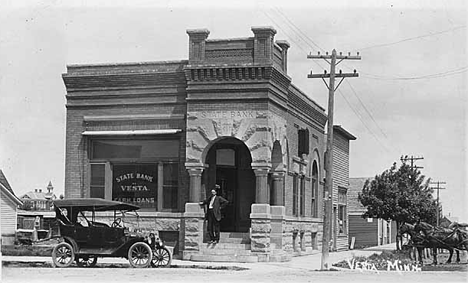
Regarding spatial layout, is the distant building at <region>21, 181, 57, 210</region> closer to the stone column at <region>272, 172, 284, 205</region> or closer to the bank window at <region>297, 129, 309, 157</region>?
the stone column at <region>272, 172, 284, 205</region>

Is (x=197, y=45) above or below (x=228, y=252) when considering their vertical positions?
above

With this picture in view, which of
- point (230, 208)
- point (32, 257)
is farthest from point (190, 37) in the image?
point (32, 257)

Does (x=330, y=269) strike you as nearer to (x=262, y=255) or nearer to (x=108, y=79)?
(x=262, y=255)

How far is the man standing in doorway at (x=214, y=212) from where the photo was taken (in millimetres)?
26953

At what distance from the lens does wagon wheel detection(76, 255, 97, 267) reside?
2283cm

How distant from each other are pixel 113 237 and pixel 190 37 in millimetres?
7998

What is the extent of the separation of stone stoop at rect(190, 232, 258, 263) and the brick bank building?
0.14 feet

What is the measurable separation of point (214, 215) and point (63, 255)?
5.90 m

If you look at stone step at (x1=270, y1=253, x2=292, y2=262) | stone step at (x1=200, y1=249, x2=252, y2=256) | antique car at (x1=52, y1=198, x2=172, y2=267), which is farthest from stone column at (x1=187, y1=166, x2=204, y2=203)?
antique car at (x1=52, y1=198, x2=172, y2=267)

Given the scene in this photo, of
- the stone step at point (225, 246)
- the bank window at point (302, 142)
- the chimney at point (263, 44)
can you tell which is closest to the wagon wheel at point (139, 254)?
the stone step at point (225, 246)

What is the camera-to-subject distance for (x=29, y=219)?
4541 centimetres

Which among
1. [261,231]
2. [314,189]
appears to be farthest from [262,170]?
[314,189]

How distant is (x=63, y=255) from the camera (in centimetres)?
2283

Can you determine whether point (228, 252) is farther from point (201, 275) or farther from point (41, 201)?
point (41, 201)
